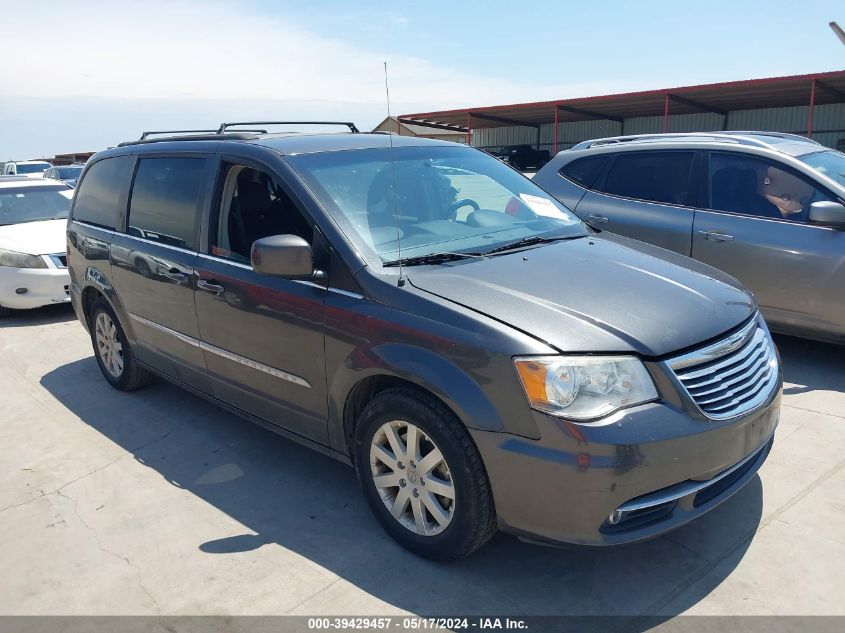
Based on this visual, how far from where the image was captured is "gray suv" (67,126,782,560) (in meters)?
2.52

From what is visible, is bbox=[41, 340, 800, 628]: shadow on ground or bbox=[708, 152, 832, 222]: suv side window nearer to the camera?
bbox=[41, 340, 800, 628]: shadow on ground

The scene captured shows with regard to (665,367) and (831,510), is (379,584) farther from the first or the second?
(831,510)

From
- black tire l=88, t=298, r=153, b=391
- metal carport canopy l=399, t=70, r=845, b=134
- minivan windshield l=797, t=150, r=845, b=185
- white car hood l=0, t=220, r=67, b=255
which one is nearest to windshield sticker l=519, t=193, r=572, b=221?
minivan windshield l=797, t=150, r=845, b=185

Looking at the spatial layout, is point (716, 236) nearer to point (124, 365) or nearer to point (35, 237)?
point (124, 365)

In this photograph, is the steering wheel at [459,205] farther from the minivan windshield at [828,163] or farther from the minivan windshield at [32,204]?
the minivan windshield at [32,204]

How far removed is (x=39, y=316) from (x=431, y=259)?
6864mm

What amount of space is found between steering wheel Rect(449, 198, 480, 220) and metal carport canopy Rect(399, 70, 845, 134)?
20.7m

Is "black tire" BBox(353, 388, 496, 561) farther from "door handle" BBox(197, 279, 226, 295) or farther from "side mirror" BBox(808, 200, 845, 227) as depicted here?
"side mirror" BBox(808, 200, 845, 227)

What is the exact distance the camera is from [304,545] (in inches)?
125

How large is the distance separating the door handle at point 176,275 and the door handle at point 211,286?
0.17 meters

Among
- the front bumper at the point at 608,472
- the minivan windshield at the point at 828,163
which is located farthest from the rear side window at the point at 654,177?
the front bumper at the point at 608,472

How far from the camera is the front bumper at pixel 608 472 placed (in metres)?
2.45

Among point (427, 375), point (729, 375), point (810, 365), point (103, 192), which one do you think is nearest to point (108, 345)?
point (103, 192)

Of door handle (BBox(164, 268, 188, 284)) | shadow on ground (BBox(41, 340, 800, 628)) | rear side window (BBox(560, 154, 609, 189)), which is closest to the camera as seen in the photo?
shadow on ground (BBox(41, 340, 800, 628))
